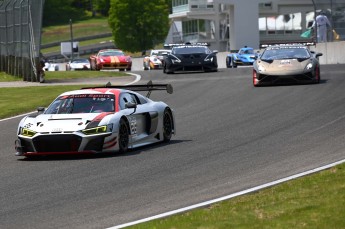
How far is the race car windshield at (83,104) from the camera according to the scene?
16.8m

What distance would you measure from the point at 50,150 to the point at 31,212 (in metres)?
5.32

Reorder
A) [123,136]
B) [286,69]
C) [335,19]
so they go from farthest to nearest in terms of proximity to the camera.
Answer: [335,19] → [286,69] → [123,136]

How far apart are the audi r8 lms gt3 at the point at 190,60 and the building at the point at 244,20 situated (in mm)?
53023

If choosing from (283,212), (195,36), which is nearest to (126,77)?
(283,212)

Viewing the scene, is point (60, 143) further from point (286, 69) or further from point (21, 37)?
point (21, 37)

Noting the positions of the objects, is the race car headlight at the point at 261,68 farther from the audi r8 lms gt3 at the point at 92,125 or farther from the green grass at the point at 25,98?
A: the audi r8 lms gt3 at the point at 92,125

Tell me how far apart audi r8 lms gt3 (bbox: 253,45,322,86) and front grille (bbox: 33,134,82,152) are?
48.0 ft

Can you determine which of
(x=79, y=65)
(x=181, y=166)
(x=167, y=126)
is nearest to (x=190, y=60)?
(x=167, y=126)

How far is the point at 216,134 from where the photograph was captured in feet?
61.2

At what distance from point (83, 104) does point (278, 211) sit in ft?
26.5

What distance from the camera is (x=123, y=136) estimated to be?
16516 millimetres

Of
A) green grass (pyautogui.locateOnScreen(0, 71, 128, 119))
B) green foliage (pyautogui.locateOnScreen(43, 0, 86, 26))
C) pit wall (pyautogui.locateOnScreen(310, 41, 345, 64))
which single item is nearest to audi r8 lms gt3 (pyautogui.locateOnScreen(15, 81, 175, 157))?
green grass (pyautogui.locateOnScreen(0, 71, 128, 119))

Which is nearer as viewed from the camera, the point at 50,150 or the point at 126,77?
the point at 50,150

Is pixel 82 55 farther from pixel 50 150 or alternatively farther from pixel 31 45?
pixel 50 150
